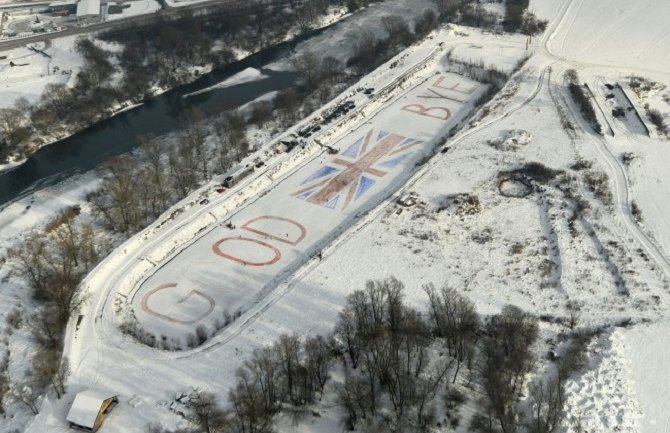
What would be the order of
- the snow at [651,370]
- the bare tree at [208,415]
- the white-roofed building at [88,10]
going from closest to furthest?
the bare tree at [208,415], the snow at [651,370], the white-roofed building at [88,10]

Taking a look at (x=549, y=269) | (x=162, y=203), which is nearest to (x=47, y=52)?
(x=162, y=203)

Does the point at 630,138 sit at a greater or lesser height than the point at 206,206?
greater

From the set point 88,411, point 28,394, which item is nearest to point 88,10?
point 28,394

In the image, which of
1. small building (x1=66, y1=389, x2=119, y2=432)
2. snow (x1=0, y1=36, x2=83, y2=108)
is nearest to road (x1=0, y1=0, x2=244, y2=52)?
snow (x1=0, y1=36, x2=83, y2=108)

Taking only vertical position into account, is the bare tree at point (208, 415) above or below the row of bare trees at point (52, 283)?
above

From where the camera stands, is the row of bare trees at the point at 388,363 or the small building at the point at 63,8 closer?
the row of bare trees at the point at 388,363

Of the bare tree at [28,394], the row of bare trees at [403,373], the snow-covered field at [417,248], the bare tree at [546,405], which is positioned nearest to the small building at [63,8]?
the snow-covered field at [417,248]

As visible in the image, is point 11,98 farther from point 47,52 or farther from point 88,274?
point 88,274

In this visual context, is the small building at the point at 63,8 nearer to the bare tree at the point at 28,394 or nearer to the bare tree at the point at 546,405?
the bare tree at the point at 28,394
